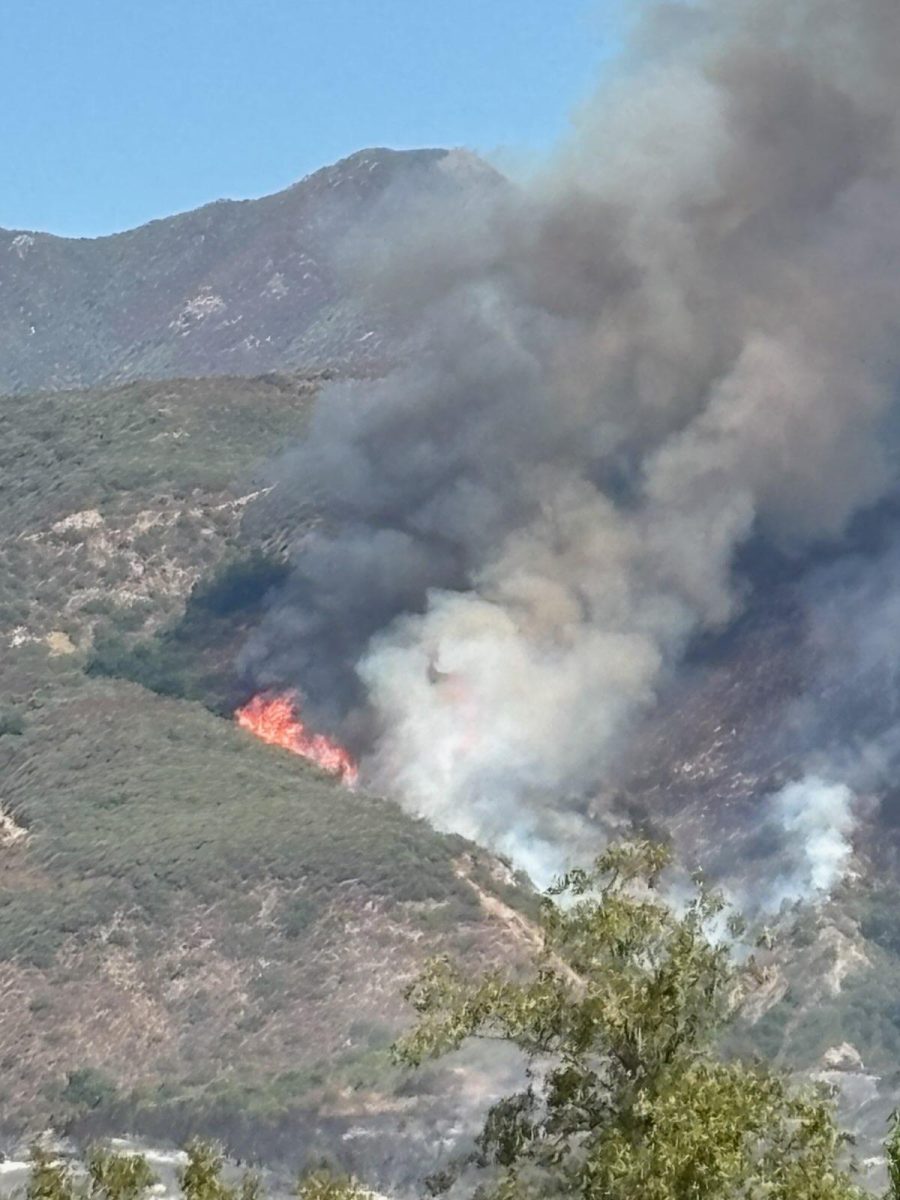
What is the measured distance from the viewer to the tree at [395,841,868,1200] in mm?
27234

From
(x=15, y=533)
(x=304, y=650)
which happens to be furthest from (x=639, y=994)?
(x=15, y=533)

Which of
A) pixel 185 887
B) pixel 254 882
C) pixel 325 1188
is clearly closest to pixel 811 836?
pixel 254 882

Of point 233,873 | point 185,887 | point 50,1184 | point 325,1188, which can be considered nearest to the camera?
point 50,1184

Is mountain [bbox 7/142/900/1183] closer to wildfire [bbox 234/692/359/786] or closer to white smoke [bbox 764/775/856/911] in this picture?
white smoke [bbox 764/775/856/911]

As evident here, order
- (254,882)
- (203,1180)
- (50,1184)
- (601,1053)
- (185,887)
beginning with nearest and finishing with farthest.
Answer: (203,1180)
(50,1184)
(601,1053)
(185,887)
(254,882)

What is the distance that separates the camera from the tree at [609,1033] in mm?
27234

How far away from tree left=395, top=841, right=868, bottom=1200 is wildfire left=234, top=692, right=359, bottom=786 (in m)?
75.9

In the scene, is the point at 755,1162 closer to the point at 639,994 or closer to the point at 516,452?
the point at 639,994

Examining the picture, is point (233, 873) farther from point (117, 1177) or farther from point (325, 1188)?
point (117, 1177)

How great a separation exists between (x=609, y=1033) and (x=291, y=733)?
8386cm

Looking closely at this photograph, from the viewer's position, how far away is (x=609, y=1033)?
29016 millimetres

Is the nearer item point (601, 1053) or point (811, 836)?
point (601, 1053)

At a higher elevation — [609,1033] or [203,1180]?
[609,1033]

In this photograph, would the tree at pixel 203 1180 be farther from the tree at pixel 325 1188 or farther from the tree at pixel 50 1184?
the tree at pixel 50 1184
